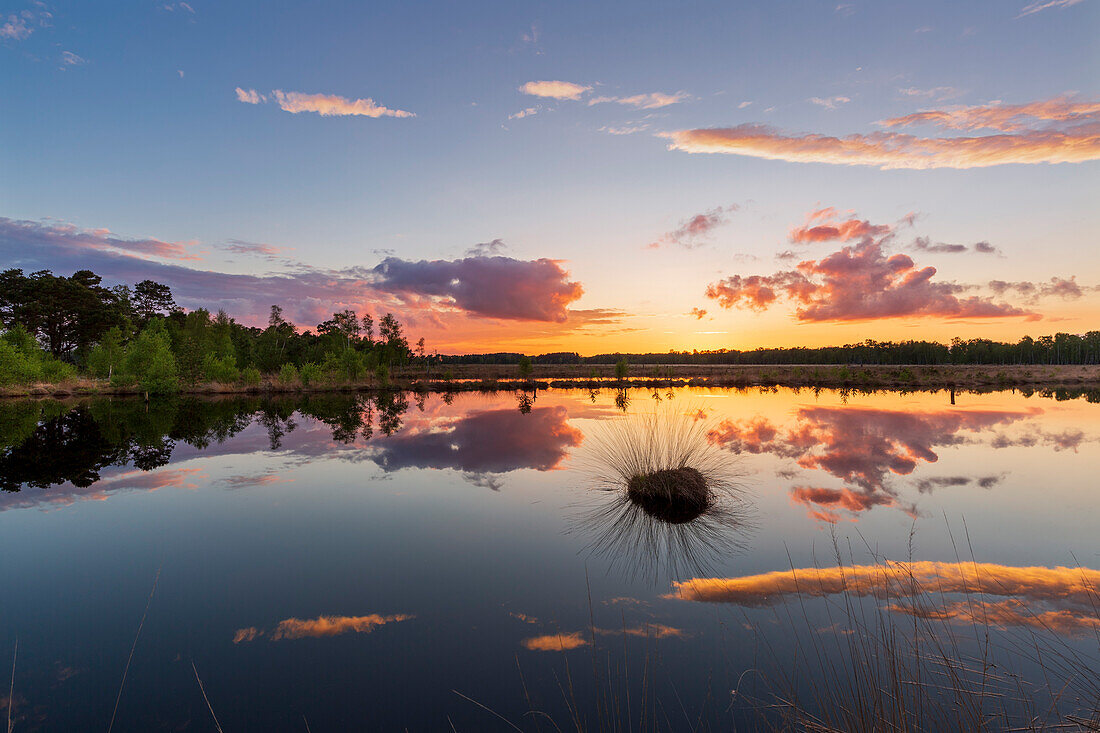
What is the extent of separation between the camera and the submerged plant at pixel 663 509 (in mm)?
7402

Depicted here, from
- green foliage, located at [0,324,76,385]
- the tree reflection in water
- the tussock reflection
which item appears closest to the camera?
the tussock reflection

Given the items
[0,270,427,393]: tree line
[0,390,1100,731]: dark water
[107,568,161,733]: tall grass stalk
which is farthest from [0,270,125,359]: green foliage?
[107,568,161,733]: tall grass stalk

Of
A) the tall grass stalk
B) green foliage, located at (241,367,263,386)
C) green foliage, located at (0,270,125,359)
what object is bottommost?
the tall grass stalk

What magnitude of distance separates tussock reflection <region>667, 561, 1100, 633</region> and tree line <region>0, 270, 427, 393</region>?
46682 mm

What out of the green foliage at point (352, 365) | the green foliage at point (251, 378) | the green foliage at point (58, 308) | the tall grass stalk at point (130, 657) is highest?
the green foliage at point (58, 308)

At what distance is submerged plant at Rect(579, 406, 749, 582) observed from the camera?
740cm

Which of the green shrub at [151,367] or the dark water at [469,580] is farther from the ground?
the green shrub at [151,367]

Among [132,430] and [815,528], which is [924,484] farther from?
[132,430]

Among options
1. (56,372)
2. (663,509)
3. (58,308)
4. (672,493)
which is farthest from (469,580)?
(58,308)

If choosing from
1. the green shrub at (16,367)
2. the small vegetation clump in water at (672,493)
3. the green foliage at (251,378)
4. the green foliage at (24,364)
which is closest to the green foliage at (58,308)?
the green foliage at (24,364)

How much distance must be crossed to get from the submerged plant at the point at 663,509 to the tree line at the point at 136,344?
42453mm

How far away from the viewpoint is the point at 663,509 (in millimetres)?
9891

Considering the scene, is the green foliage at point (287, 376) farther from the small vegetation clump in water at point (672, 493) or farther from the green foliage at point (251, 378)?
the small vegetation clump in water at point (672, 493)

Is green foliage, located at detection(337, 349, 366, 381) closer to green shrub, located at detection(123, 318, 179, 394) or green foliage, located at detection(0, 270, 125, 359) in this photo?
green shrub, located at detection(123, 318, 179, 394)
